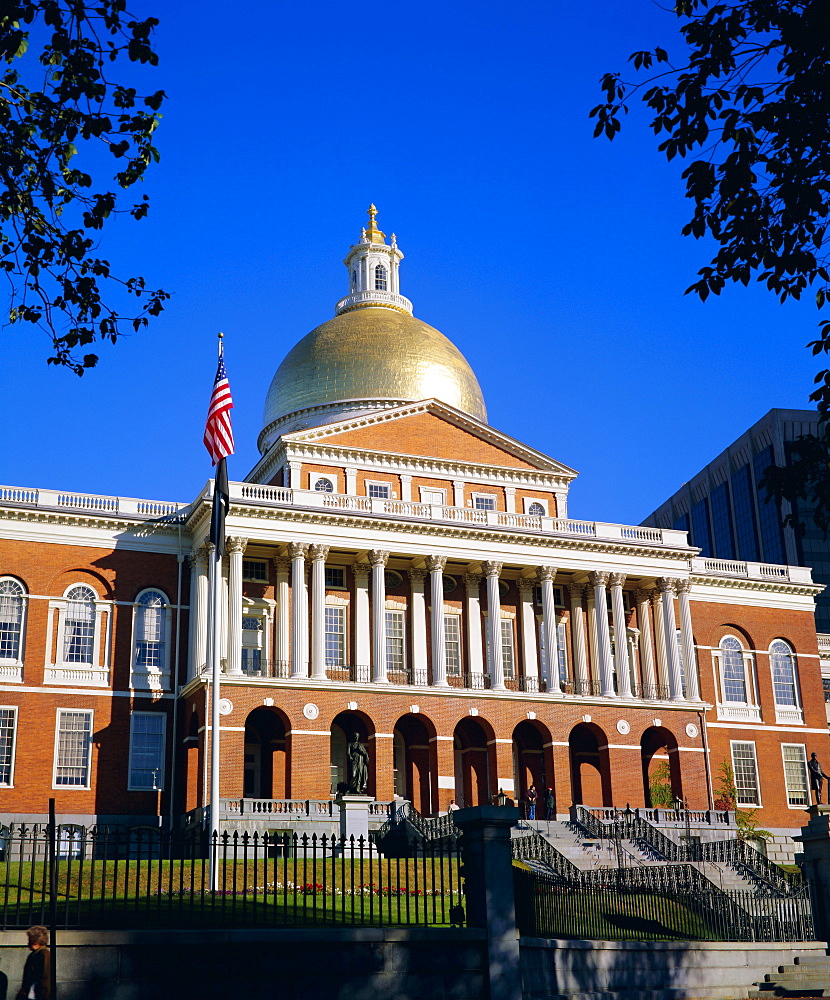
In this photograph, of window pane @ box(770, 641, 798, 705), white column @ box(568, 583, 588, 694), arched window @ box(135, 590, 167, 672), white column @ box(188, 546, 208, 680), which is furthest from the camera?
window pane @ box(770, 641, 798, 705)

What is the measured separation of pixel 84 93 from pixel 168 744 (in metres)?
36.5

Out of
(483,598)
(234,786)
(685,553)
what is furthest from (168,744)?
(685,553)

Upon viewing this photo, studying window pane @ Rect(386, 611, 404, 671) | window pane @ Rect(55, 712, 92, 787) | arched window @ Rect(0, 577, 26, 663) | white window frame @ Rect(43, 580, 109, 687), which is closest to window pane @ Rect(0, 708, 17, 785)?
window pane @ Rect(55, 712, 92, 787)

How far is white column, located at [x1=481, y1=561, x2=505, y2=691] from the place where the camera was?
168 ft

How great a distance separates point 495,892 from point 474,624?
3420 cm

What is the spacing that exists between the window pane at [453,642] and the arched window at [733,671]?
1430 cm

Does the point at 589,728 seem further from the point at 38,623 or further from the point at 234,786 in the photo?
the point at 38,623

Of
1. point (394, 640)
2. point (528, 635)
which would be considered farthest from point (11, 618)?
point (528, 635)

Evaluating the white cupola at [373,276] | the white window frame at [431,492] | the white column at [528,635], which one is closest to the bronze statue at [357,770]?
the white column at [528,635]

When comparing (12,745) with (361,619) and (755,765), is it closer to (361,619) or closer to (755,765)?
(361,619)

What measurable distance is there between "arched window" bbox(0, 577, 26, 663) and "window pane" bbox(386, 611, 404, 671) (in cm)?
1451

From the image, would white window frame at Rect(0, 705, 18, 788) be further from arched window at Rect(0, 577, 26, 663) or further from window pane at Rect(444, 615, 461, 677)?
window pane at Rect(444, 615, 461, 677)

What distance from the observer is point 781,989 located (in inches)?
1000

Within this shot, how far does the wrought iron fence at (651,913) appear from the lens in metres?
21.7
